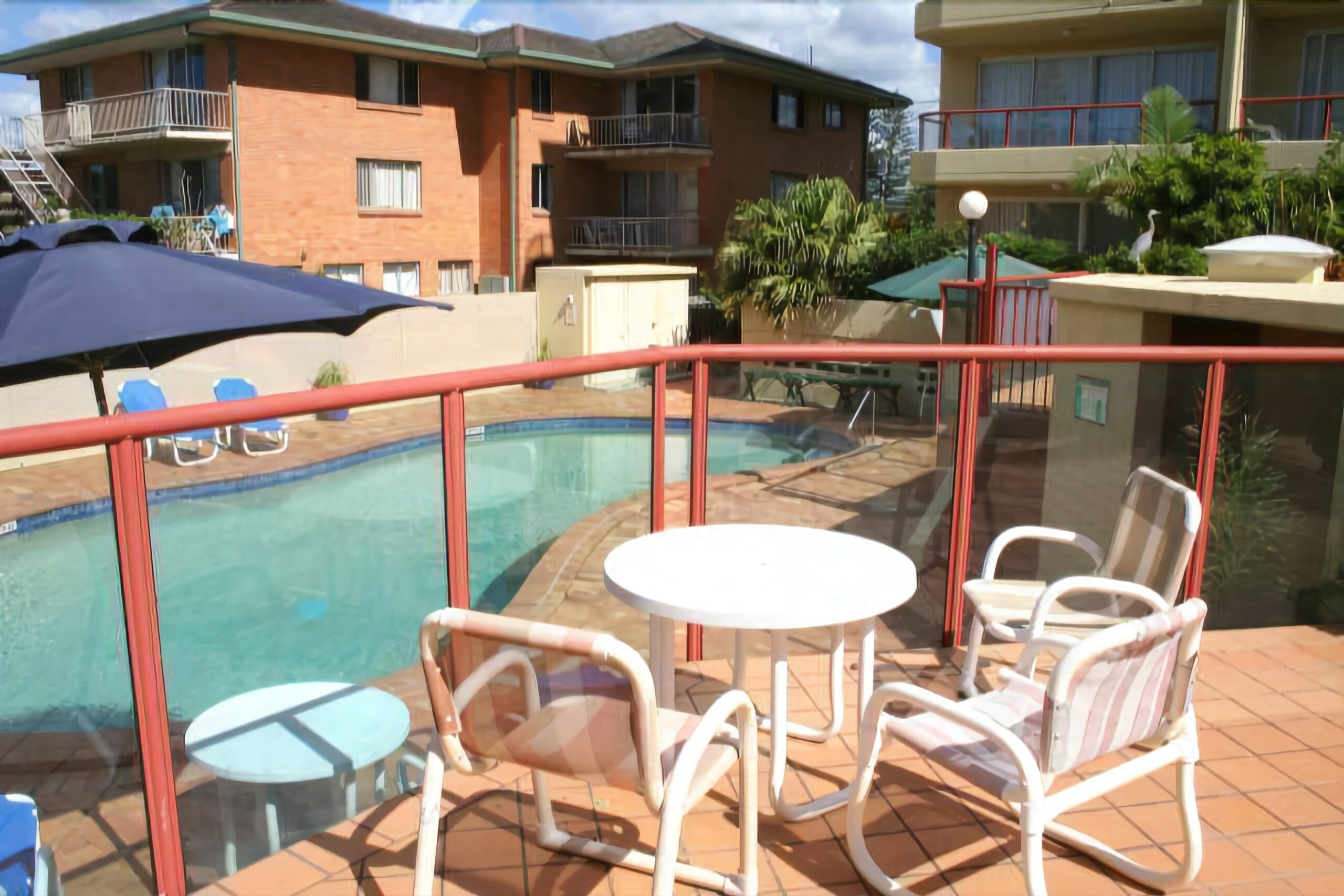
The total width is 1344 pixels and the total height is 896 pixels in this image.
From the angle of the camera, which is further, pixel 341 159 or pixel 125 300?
pixel 341 159

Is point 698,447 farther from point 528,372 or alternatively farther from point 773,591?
point 773,591

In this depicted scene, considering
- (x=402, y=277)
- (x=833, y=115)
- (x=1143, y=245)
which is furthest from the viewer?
(x=833, y=115)

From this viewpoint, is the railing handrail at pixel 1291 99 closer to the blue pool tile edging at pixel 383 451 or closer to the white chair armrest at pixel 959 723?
the blue pool tile edging at pixel 383 451

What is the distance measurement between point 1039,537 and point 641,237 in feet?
86.8

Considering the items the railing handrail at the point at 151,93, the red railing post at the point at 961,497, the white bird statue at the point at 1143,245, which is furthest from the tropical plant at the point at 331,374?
the red railing post at the point at 961,497

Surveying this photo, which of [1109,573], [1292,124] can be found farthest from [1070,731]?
[1292,124]

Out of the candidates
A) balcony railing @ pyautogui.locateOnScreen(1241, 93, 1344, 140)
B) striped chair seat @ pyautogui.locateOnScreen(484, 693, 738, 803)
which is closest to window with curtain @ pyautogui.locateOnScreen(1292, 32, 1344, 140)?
balcony railing @ pyautogui.locateOnScreen(1241, 93, 1344, 140)

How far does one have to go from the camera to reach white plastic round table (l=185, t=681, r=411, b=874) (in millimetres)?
3291

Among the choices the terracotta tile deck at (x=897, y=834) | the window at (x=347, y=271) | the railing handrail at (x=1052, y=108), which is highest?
Result: the railing handrail at (x=1052, y=108)

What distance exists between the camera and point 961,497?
4.89m

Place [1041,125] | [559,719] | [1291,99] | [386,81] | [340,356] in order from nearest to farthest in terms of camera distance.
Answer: [559,719] → [340,356] → [1291,99] → [1041,125] → [386,81]

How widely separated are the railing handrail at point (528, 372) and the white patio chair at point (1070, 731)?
5.00ft

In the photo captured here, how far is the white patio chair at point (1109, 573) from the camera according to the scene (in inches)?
149

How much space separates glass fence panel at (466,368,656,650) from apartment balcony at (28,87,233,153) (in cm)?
2315
